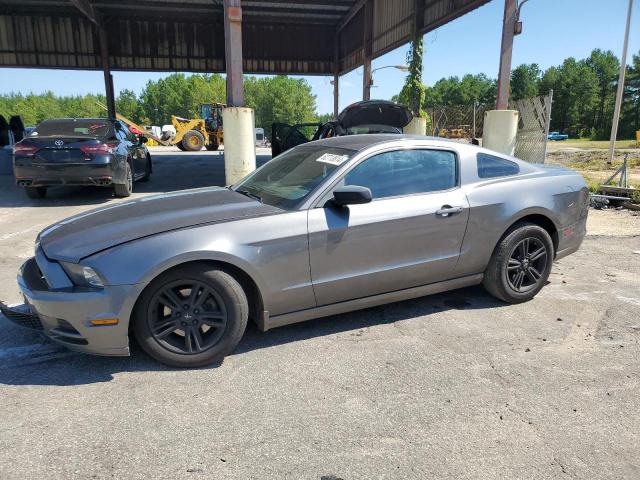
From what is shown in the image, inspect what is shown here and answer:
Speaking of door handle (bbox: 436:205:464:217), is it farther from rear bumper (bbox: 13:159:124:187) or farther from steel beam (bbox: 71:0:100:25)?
steel beam (bbox: 71:0:100:25)

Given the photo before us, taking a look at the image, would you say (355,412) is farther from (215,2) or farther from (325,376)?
(215,2)

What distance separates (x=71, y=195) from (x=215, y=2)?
1164 cm

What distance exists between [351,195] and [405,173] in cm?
73

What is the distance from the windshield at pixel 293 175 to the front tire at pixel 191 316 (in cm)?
75

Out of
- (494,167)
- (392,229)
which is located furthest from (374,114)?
(392,229)

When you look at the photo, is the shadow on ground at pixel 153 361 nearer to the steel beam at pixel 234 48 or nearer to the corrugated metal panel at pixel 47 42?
the steel beam at pixel 234 48

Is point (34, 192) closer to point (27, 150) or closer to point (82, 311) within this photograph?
point (27, 150)

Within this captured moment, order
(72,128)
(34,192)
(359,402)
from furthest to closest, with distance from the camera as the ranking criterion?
(34,192) < (72,128) < (359,402)

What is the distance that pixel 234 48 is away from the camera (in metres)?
10.1

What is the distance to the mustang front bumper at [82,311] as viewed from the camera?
2.74 metres

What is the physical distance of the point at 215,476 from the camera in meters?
2.11

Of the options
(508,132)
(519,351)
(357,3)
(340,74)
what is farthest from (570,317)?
(340,74)

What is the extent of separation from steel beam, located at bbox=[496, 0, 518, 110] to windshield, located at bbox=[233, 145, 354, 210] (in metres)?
7.87

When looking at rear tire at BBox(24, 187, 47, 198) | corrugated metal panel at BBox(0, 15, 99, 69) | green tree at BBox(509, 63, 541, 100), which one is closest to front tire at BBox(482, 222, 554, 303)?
rear tire at BBox(24, 187, 47, 198)
